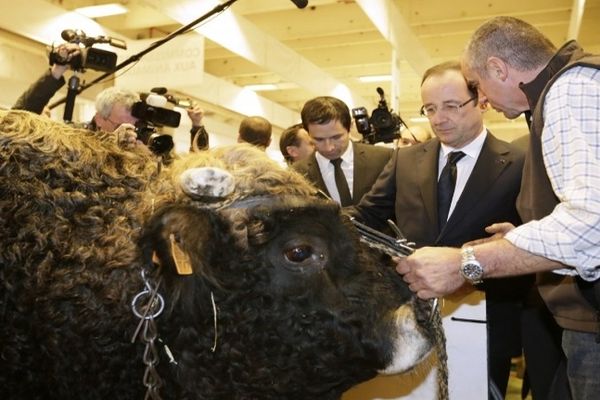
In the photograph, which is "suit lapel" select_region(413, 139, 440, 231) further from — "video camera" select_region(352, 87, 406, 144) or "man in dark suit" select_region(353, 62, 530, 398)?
"video camera" select_region(352, 87, 406, 144)

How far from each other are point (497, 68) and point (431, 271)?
98 cm

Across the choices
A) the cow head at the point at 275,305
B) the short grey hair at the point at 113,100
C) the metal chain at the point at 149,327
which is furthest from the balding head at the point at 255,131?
the metal chain at the point at 149,327

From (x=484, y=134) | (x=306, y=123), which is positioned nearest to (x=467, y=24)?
(x=306, y=123)

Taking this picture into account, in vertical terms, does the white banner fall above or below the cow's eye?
above

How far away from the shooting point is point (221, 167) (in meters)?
2.33

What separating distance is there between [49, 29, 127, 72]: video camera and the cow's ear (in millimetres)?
2433

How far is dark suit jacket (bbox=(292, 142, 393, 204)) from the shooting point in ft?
15.1

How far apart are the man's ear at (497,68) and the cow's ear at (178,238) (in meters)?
1.41

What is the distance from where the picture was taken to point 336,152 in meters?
4.68

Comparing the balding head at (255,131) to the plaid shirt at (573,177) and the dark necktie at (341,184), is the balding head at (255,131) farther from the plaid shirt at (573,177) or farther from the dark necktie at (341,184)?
the plaid shirt at (573,177)

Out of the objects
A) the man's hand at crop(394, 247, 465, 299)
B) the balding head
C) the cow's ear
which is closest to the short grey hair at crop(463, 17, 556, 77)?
the man's hand at crop(394, 247, 465, 299)

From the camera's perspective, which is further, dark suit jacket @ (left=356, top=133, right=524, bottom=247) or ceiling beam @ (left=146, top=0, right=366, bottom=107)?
ceiling beam @ (left=146, top=0, right=366, bottom=107)

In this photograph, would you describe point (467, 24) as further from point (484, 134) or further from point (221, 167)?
point (221, 167)

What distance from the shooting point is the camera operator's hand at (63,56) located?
405 centimetres
